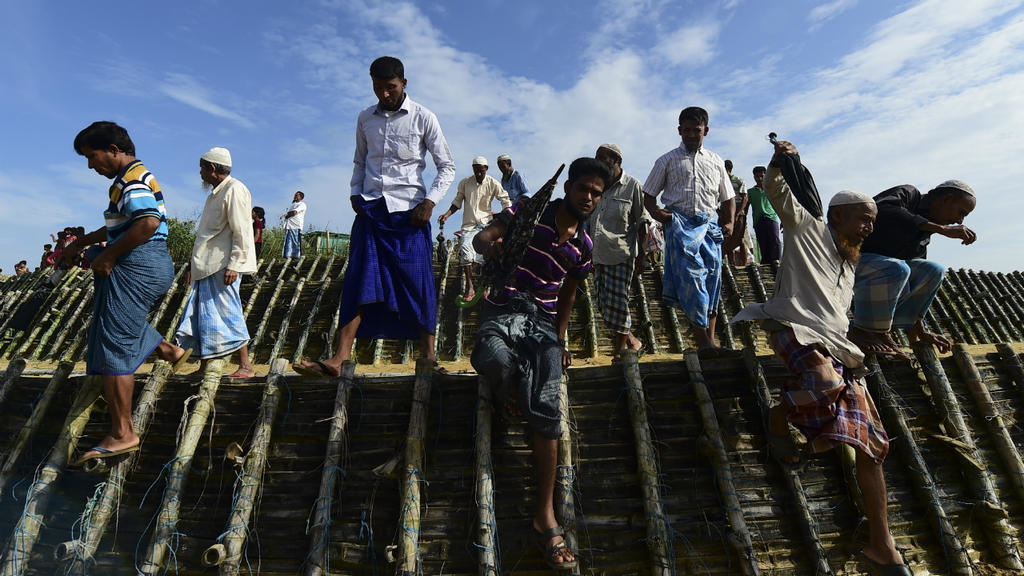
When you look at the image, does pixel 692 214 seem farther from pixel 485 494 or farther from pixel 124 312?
pixel 124 312

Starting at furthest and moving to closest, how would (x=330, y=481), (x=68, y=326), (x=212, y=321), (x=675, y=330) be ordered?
(x=68, y=326), (x=675, y=330), (x=212, y=321), (x=330, y=481)

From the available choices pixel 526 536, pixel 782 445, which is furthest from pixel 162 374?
pixel 782 445

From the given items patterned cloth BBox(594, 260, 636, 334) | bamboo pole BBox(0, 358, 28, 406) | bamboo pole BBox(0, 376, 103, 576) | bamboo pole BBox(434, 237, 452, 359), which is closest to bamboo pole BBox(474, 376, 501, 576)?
patterned cloth BBox(594, 260, 636, 334)

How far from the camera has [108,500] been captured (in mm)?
2908

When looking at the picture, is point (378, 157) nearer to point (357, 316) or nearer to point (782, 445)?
point (357, 316)

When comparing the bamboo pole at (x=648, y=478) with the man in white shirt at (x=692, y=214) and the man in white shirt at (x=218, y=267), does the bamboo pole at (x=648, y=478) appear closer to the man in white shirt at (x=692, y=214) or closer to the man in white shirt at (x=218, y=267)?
the man in white shirt at (x=692, y=214)

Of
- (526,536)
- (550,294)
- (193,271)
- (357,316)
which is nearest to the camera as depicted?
(526,536)

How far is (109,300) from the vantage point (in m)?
3.05

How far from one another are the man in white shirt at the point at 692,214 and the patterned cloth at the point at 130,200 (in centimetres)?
320

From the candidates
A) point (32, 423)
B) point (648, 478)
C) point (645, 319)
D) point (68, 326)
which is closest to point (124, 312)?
point (32, 423)

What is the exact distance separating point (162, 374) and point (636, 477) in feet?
8.60

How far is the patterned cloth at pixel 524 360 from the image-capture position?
9.04 ft

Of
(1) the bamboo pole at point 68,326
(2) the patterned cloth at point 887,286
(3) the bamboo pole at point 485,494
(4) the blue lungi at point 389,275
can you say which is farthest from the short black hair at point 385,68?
(1) the bamboo pole at point 68,326

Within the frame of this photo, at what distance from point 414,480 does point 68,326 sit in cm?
726
